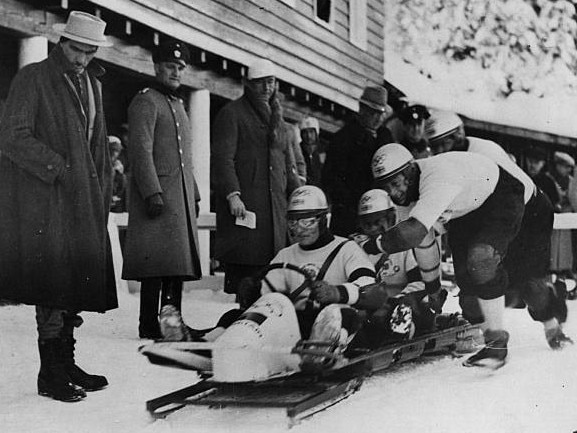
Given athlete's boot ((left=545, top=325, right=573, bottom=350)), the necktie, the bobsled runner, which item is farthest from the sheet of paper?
athlete's boot ((left=545, top=325, right=573, bottom=350))

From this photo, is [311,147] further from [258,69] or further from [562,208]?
[562,208]

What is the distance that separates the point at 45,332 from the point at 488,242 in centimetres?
191

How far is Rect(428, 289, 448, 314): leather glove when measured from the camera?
351 cm

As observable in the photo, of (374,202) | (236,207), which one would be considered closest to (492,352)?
(374,202)

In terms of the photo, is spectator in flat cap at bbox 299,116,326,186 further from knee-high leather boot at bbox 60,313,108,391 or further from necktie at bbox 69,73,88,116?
knee-high leather boot at bbox 60,313,108,391

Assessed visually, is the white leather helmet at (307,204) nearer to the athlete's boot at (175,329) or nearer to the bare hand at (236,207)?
the bare hand at (236,207)

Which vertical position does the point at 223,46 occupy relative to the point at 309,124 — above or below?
above

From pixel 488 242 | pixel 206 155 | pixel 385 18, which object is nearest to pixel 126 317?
pixel 206 155

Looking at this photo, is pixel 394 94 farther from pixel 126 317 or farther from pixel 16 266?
pixel 16 266

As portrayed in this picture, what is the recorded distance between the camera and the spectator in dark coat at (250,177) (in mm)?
3518

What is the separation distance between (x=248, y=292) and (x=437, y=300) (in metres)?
0.94

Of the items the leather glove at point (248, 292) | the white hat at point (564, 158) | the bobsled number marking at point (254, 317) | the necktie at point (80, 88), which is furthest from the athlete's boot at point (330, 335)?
the white hat at point (564, 158)

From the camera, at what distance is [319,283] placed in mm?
2994

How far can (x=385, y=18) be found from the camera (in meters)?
3.84
